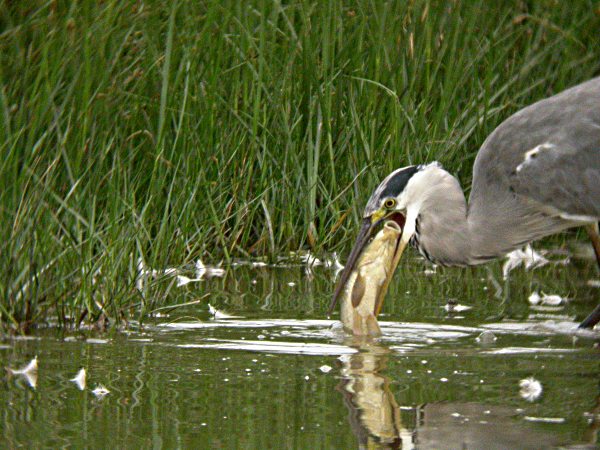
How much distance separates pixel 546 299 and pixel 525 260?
1502 mm

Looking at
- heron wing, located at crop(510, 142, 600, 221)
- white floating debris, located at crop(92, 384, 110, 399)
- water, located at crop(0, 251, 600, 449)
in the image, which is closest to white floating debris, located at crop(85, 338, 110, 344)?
water, located at crop(0, 251, 600, 449)

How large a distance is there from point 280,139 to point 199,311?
2.05 metres

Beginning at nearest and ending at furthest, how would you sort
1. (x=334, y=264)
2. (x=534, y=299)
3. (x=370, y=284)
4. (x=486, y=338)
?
(x=486, y=338) < (x=370, y=284) < (x=534, y=299) < (x=334, y=264)

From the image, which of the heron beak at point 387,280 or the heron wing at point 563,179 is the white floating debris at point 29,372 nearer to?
the heron beak at point 387,280

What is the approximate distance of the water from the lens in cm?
406


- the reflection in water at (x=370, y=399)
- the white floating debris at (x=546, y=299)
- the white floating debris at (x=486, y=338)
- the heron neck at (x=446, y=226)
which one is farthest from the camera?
the white floating debris at (x=546, y=299)

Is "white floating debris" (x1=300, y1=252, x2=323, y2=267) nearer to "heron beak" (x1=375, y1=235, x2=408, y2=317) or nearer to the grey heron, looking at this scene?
the grey heron

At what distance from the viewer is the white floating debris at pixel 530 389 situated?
Result: 15.1 ft

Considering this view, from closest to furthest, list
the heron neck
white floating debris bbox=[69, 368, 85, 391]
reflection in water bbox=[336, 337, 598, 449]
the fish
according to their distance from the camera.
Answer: reflection in water bbox=[336, 337, 598, 449], white floating debris bbox=[69, 368, 85, 391], the fish, the heron neck

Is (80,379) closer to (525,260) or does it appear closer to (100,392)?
(100,392)

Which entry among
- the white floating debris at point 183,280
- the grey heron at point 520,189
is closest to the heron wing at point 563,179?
the grey heron at point 520,189

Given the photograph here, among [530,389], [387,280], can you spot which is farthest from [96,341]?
[530,389]

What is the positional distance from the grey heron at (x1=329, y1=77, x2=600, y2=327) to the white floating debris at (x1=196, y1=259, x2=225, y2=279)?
1.44m

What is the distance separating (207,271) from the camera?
310 inches
